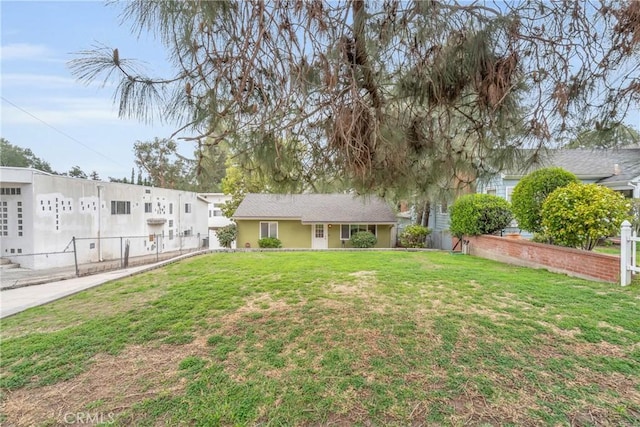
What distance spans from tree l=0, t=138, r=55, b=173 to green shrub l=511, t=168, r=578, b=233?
39.4 m

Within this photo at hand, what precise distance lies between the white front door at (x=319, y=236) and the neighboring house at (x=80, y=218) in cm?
881

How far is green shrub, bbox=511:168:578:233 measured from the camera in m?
7.66

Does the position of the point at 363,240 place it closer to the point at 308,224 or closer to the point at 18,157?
the point at 308,224

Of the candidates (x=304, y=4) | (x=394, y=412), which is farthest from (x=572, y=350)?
(x=304, y=4)

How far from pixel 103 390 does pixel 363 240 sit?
15.2 m

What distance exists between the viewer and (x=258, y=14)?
2.17m

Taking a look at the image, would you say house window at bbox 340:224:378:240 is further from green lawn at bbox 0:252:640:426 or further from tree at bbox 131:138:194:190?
tree at bbox 131:138:194:190

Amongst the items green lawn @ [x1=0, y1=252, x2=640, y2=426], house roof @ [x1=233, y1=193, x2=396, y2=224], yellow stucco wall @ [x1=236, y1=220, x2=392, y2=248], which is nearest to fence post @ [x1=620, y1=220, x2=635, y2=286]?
green lawn @ [x1=0, y1=252, x2=640, y2=426]

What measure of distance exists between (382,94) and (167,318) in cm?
415

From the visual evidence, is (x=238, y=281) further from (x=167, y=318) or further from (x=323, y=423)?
(x=323, y=423)

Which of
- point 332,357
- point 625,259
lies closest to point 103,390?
point 332,357

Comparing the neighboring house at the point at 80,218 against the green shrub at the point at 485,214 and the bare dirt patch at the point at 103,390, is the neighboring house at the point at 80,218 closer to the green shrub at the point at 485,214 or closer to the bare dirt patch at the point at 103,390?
the bare dirt patch at the point at 103,390

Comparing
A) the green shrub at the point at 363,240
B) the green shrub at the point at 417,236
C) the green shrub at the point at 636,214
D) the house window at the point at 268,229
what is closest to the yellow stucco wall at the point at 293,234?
the house window at the point at 268,229

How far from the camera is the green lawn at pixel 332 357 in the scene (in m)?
2.31
